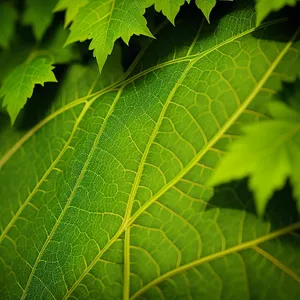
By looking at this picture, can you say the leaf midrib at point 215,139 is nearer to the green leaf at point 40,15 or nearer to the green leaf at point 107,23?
Result: the green leaf at point 107,23

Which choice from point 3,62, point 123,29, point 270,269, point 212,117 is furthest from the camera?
point 3,62

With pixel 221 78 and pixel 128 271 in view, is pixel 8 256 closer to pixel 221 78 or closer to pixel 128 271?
pixel 128 271

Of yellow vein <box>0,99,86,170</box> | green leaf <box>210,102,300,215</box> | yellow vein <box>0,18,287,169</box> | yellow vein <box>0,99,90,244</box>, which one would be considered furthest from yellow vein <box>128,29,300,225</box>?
yellow vein <box>0,99,86,170</box>

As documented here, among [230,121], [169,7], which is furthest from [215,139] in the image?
[169,7]

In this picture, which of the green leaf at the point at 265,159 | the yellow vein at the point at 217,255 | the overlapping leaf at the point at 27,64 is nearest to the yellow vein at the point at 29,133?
the overlapping leaf at the point at 27,64

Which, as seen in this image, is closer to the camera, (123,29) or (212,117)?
(212,117)

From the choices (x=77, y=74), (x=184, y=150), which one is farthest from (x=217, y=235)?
(x=77, y=74)

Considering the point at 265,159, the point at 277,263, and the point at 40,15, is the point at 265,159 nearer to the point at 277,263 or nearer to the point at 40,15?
the point at 277,263
